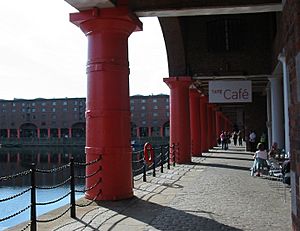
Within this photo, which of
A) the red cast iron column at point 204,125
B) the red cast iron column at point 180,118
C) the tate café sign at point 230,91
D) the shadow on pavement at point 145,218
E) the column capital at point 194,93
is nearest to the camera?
the shadow on pavement at point 145,218

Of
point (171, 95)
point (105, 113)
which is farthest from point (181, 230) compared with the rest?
point (171, 95)

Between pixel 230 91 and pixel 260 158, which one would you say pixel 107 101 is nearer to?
pixel 260 158

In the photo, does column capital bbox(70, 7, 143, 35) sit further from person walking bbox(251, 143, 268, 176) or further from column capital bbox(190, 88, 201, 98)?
column capital bbox(190, 88, 201, 98)

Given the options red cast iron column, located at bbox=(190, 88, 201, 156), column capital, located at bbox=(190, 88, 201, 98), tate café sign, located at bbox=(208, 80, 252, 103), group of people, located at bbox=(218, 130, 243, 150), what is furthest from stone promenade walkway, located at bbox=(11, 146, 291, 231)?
group of people, located at bbox=(218, 130, 243, 150)

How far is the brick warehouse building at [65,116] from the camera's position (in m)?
77.1

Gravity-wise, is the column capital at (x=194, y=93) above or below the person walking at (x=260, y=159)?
above

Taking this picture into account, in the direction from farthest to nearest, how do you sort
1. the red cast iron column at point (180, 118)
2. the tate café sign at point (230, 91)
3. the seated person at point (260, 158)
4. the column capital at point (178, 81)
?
the red cast iron column at point (180, 118)
the column capital at point (178, 81)
the tate café sign at point (230, 91)
the seated person at point (260, 158)

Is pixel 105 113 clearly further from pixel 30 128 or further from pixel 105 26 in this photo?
pixel 30 128

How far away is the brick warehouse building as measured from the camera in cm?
7712

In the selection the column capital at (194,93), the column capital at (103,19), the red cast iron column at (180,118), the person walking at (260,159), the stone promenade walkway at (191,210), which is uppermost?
the column capital at (103,19)

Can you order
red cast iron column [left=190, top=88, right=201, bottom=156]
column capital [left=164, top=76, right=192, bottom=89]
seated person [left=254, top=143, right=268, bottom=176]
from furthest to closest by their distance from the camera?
1. red cast iron column [left=190, top=88, right=201, bottom=156]
2. column capital [left=164, top=76, right=192, bottom=89]
3. seated person [left=254, top=143, right=268, bottom=176]

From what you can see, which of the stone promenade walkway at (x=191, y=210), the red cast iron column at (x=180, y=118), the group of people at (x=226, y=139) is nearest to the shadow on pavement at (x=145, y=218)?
the stone promenade walkway at (x=191, y=210)

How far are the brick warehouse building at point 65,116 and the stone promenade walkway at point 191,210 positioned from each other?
65761 mm

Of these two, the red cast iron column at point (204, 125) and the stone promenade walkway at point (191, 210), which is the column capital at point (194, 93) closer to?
the red cast iron column at point (204, 125)
